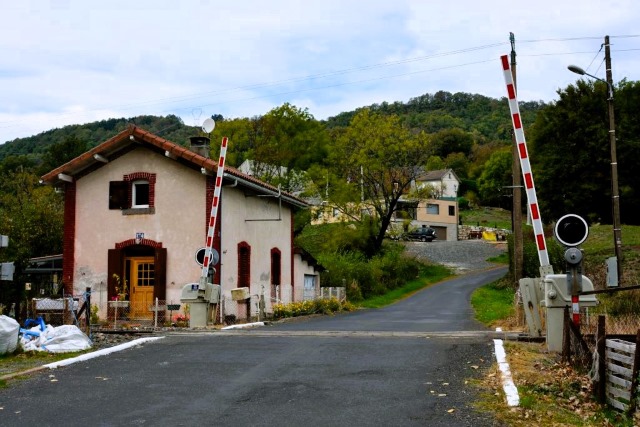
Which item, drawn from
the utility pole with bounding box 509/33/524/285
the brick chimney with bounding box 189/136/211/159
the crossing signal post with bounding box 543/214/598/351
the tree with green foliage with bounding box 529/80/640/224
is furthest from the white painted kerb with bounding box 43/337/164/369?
the tree with green foliage with bounding box 529/80/640/224

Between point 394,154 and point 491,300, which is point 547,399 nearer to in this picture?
point 491,300

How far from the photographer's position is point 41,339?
14.1 metres

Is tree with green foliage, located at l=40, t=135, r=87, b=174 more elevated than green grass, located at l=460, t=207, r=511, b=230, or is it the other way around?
tree with green foliage, located at l=40, t=135, r=87, b=174

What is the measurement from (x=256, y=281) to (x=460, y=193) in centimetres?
7980

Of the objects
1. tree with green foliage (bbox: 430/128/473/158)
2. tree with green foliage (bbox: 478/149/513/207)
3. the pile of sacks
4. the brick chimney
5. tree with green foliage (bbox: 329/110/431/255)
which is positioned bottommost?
the pile of sacks

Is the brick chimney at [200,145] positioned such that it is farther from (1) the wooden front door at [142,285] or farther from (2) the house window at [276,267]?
(2) the house window at [276,267]

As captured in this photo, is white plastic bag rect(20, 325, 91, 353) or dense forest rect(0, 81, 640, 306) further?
dense forest rect(0, 81, 640, 306)

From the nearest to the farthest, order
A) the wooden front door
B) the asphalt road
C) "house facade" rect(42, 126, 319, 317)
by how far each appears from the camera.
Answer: the asphalt road, "house facade" rect(42, 126, 319, 317), the wooden front door

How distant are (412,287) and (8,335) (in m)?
40.0

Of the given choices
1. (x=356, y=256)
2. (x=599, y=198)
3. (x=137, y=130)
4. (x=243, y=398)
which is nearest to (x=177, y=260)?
(x=137, y=130)

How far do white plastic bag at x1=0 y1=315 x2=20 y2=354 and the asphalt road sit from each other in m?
2.04

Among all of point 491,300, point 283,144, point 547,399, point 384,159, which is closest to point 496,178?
point 384,159

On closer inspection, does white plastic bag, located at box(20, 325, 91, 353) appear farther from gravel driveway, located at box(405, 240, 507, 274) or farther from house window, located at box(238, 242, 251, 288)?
gravel driveway, located at box(405, 240, 507, 274)

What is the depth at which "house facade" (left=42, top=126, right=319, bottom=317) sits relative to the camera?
25.6 metres
